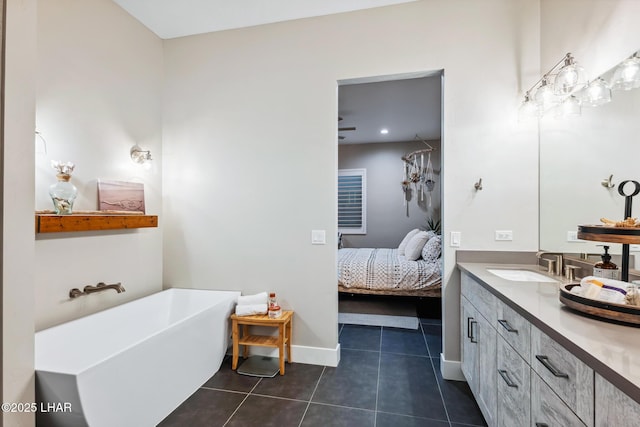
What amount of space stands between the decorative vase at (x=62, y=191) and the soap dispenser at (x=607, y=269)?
3.09 m

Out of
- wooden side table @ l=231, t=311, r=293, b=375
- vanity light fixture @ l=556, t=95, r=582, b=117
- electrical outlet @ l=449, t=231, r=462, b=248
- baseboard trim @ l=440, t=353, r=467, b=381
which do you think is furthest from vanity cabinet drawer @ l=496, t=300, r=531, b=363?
wooden side table @ l=231, t=311, r=293, b=375

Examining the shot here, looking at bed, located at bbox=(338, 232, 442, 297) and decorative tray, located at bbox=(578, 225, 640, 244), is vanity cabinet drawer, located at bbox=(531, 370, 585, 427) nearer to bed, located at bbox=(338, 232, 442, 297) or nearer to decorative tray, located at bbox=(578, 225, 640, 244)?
decorative tray, located at bbox=(578, 225, 640, 244)

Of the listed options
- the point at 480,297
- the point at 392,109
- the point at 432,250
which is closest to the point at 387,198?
the point at 392,109

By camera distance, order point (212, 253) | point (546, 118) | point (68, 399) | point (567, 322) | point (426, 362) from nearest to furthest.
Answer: point (567, 322), point (68, 399), point (546, 118), point (426, 362), point (212, 253)

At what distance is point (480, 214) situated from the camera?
2285 millimetres

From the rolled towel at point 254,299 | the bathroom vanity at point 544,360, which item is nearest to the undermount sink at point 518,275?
the bathroom vanity at point 544,360

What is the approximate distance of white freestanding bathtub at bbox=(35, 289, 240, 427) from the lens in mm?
1353

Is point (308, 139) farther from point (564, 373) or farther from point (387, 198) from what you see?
point (387, 198)

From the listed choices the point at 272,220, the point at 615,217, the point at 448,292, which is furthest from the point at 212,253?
the point at 615,217

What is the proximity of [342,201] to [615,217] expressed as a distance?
16.0 feet

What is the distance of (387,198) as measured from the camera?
6.08m

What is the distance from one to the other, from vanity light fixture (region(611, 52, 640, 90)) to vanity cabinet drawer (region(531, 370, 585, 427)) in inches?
58.0

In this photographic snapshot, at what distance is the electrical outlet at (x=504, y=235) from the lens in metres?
2.25

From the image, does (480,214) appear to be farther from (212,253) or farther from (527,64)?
(212,253)
